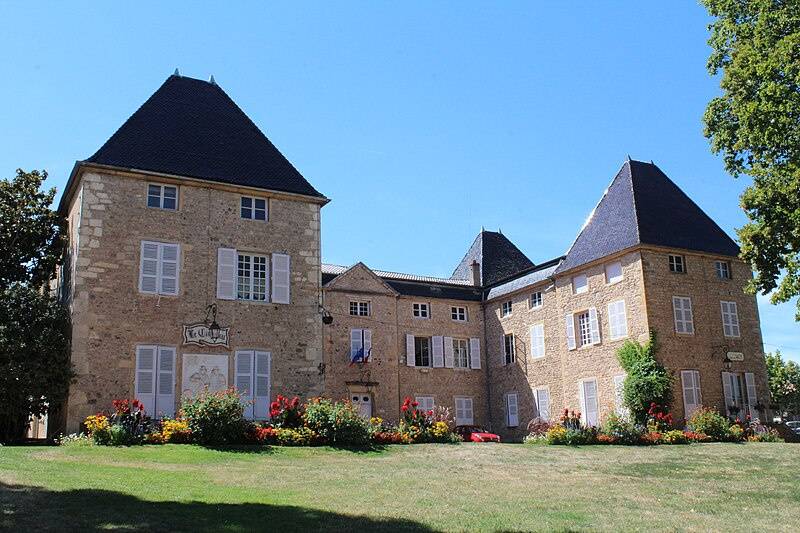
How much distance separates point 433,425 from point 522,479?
6231 millimetres

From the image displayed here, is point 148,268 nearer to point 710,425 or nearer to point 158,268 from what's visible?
point 158,268

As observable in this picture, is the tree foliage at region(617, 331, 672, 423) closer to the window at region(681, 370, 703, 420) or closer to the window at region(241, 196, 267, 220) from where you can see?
the window at region(681, 370, 703, 420)

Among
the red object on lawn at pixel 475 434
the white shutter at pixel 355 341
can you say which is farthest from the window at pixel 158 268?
the red object on lawn at pixel 475 434

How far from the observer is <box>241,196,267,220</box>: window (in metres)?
21.3

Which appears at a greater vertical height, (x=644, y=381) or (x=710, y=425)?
(x=644, y=381)

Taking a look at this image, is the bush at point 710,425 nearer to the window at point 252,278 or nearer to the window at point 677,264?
the window at point 677,264

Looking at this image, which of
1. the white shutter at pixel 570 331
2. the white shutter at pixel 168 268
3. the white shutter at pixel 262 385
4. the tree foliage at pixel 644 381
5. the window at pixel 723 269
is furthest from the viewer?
the white shutter at pixel 570 331

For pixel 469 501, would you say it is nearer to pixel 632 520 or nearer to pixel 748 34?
pixel 632 520

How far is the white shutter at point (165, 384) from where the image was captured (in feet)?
61.6

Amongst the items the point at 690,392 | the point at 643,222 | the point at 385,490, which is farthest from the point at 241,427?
the point at 643,222

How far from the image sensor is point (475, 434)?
92.9 ft

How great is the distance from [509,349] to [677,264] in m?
8.60

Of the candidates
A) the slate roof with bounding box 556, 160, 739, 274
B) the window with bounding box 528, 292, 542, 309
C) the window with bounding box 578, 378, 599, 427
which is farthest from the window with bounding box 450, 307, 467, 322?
the window with bounding box 578, 378, 599, 427

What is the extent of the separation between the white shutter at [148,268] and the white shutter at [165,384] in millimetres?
1612
